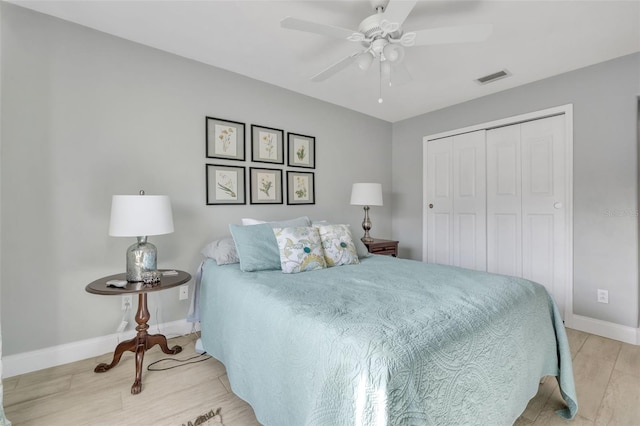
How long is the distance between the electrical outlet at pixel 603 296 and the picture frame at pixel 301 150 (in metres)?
2.91

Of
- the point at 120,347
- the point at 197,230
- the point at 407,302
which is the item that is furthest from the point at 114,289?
the point at 407,302

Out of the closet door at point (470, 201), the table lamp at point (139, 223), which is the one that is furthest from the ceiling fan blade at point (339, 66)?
the closet door at point (470, 201)

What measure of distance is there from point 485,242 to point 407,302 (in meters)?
2.49

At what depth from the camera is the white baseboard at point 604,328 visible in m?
2.39

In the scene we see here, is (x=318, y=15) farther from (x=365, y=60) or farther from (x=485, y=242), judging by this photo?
(x=485, y=242)

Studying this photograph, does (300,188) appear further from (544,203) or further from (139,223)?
(544,203)

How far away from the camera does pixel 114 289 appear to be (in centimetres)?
174

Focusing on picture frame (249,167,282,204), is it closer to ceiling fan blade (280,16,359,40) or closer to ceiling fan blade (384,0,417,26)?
ceiling fan blade (280,16,359,40)

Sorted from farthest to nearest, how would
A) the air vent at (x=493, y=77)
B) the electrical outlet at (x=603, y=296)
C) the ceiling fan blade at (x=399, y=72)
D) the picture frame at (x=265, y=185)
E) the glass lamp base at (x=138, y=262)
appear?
the picture frame at (x=265, y=185), the air vent at (x=493, y=77), the electrical outlet at (x=603, y=296), the ceiling fan blade at (x=399, y=72), the glass lamp base at (x=138, y=262)

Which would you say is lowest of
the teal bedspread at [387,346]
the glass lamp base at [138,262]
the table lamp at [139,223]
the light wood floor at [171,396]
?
the light wood floor at [171,396]

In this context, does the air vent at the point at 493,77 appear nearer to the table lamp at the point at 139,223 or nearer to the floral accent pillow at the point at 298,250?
the floral accent pillow at the point at 298,250

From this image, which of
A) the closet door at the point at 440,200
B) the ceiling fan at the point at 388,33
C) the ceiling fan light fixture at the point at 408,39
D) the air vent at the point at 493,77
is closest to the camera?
the ceiling fan at the point at 388,33

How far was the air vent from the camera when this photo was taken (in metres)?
2.74

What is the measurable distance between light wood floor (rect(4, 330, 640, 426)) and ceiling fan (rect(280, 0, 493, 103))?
2058mm
